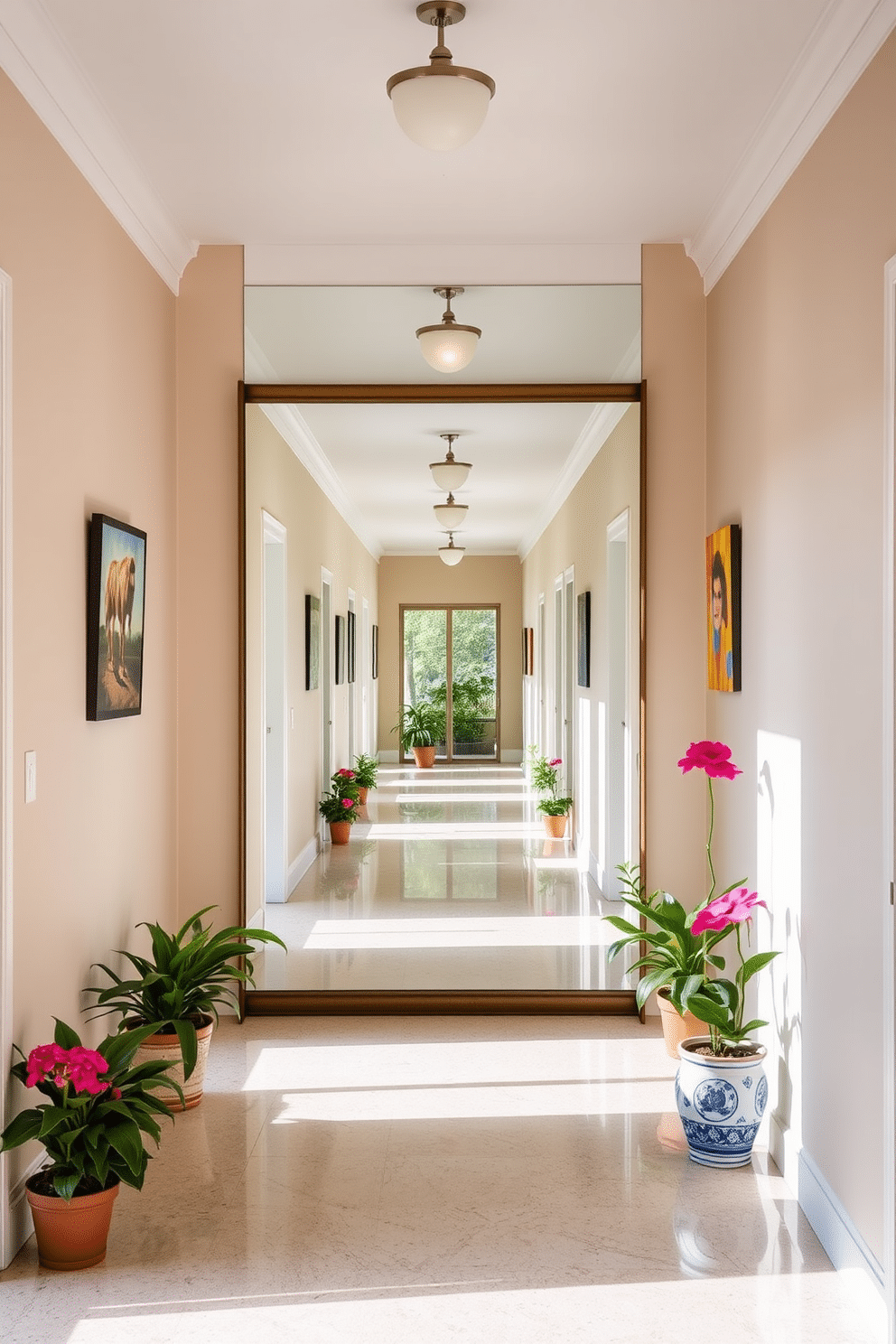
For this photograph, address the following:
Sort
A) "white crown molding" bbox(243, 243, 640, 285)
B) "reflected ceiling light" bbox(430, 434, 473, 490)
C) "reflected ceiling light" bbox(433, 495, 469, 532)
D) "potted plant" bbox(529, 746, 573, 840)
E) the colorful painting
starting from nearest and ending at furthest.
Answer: the colorful painting < "white crown molding" bbox(243, 243, 640, 285) < "reflected ceiling light" bbox(430, 434, 473, 490) < "potted plant" bbox(529, 746, 573, 840) < "reflected ceiling light" bbox(433, 495, 469, 532)

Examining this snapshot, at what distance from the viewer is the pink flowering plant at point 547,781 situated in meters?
5.75

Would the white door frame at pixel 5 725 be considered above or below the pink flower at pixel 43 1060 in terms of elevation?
above

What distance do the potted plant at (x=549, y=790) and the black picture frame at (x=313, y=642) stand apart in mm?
1261

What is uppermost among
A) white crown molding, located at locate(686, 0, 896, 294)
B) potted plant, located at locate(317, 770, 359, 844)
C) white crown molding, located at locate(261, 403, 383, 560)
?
white crown molding, located at locate(686, 0, 896, 294)

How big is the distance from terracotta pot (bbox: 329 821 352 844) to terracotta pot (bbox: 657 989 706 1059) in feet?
7.31

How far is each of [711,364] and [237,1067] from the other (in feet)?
9.66

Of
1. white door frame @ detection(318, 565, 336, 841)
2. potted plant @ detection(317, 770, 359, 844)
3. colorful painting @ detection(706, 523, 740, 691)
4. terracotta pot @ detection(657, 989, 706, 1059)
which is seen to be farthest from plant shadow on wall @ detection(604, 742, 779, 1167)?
white door frame @ detection(318, 565, 336, 841)

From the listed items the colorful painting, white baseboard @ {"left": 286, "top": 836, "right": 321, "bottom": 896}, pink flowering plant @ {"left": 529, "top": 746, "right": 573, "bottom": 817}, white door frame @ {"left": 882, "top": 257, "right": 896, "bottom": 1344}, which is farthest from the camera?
pink flowering plant @ {"left": 529, "top": 746, "right": 573, "bottom": 817}

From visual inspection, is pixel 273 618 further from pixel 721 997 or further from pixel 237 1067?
pixel 721 997

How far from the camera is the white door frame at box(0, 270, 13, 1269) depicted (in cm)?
253

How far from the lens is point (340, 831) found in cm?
576

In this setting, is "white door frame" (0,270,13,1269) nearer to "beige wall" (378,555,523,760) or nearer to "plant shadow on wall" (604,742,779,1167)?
"plant shadow on wall" (604,742,779,1167)

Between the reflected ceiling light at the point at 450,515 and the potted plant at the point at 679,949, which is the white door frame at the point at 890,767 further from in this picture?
the reflected ceiling light at the point at 450,515

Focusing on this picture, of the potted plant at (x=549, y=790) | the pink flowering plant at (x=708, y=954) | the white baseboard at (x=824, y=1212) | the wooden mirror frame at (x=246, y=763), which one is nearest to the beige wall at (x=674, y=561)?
the wooden mirror frame at (x=246, y=763)
